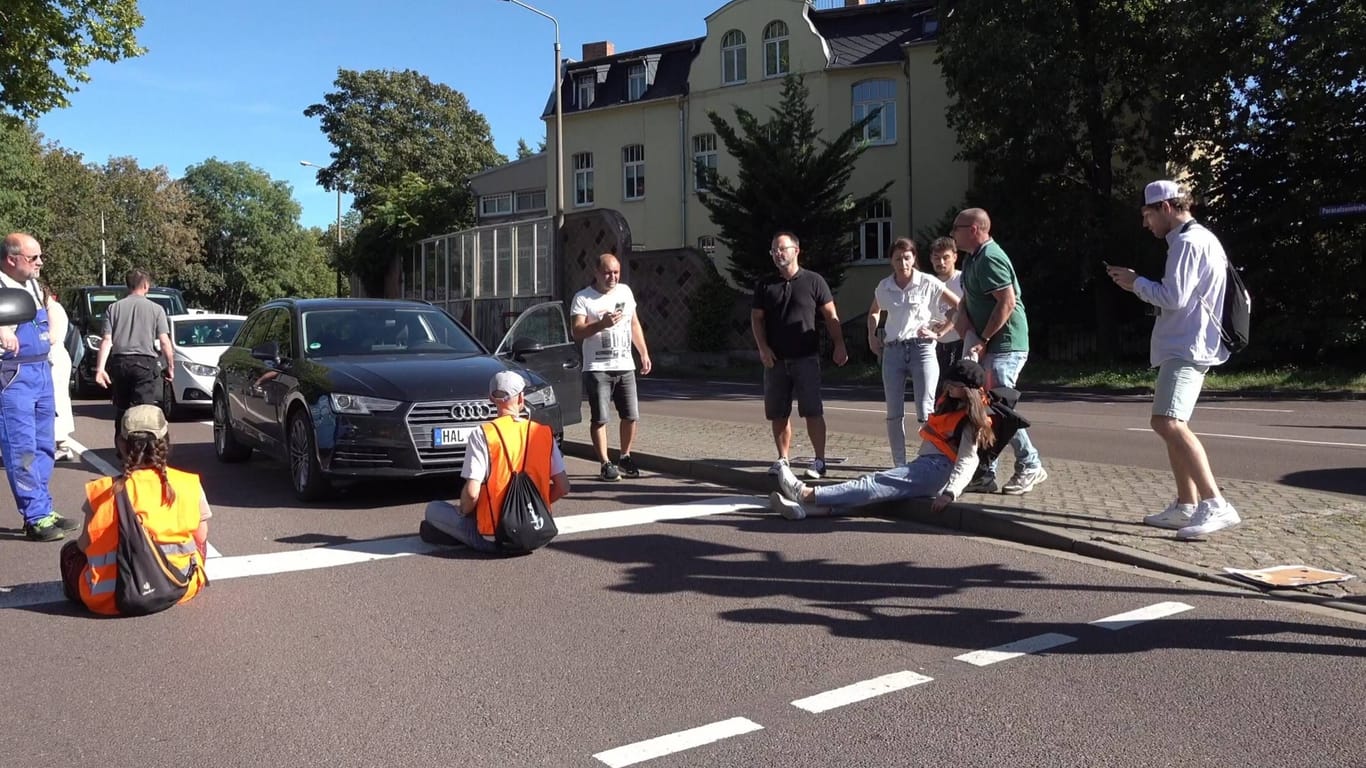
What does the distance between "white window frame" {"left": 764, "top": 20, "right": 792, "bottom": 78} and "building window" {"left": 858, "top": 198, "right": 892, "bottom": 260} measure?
5466 mm

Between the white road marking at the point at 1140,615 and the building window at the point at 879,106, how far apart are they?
99.9 ft

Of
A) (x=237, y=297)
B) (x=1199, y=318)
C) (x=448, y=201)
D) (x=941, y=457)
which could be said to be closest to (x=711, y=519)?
(x=941, y=457)

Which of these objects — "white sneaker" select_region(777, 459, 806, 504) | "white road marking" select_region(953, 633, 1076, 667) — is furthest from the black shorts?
"white road marking" select_region(953, 633, 1076, 667)

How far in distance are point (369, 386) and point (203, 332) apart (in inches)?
400

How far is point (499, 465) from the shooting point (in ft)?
21.1

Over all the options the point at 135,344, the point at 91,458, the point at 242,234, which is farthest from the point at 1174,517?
the point at 242,234

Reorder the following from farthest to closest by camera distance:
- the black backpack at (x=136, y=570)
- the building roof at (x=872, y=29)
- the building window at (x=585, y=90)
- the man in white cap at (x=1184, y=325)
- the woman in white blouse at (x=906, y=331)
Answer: the building window at (x=585, y=90) < the building roof at (x=872, y=29) < the woman in white blouse at (x=906, y=331) < the man in white cap at (x=1184, y=325) < the black backpack at (x=136, y=570)

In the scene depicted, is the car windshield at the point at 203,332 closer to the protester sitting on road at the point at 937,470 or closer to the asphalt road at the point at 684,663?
the asphalt road at the point at 684,663

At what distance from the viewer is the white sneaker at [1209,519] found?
21.2 feet

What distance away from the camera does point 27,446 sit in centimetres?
699

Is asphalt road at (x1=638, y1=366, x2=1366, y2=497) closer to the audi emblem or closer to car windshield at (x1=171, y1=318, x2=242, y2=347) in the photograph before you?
the audi emblem

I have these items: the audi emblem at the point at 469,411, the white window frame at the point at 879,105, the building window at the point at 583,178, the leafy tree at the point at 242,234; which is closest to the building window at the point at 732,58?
the white window frame at the point at 879,105

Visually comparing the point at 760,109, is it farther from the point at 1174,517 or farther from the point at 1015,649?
the point at 1015,649

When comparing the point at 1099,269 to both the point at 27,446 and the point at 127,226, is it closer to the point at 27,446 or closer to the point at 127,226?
the point at 27,446
